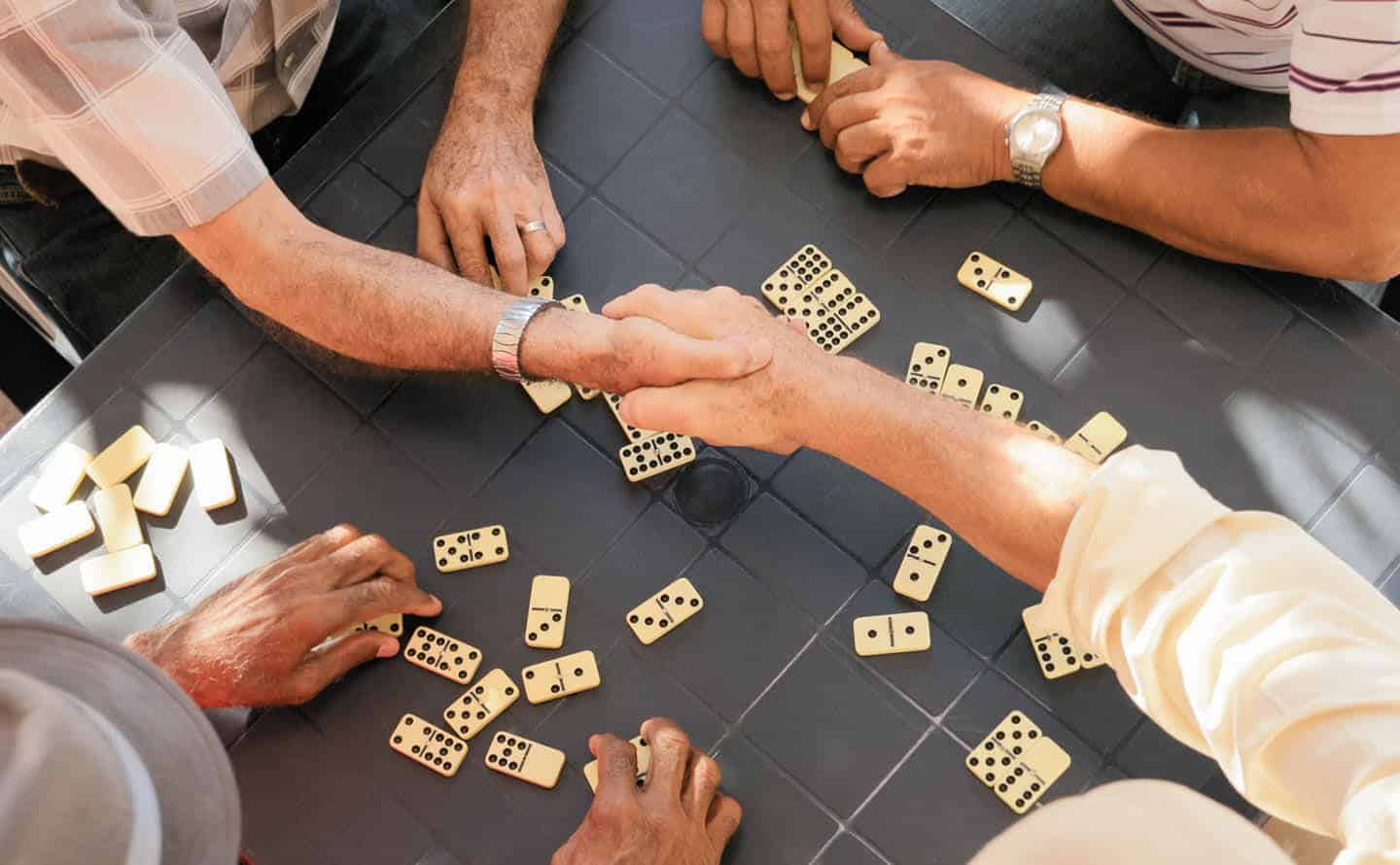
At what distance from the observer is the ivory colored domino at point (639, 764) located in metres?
1.79

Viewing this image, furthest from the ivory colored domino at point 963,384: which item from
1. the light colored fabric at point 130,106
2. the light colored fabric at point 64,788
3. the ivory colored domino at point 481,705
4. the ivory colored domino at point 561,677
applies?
the light colored fabric at point 64,788

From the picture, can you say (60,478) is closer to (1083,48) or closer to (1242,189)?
(1242,189)

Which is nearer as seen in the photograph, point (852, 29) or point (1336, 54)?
point (1336, 54)

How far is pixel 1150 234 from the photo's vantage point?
6.65 feet

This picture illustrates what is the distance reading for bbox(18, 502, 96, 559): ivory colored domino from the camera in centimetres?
198

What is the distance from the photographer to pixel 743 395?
1822 millimetres

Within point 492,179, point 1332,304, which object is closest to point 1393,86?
point 1332,304

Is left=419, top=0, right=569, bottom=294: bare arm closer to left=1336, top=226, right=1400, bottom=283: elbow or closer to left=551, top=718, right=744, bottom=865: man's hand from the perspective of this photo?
left=551, top=718, right=744, bottom=865: man's hand

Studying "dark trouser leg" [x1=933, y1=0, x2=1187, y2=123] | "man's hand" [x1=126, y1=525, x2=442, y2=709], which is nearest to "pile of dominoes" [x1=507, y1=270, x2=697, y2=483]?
"man's hand" [x1=126, y1=525, x2=442, y2=709]

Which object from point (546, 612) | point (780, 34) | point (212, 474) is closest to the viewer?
point (546, 612)

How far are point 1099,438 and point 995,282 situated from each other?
0.31 meters

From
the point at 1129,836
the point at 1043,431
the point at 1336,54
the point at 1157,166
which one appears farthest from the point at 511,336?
the point at 1129,836

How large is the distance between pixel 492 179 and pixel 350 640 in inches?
31.2

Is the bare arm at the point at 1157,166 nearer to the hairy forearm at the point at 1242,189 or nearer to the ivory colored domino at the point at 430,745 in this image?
the hairy forearm at the point at 1242,189
